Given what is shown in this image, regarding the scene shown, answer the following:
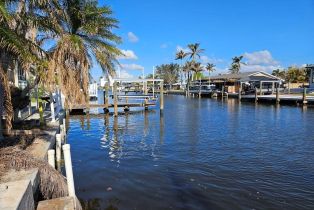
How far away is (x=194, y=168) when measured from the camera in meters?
12.9

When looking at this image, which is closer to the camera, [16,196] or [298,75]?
[16,196]

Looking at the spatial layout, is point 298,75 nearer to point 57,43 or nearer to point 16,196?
point 57,43

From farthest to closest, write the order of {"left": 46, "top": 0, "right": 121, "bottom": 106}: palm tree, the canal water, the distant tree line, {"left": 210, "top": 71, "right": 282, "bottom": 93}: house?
the distant tree line, {"left": 210, "top": 71, "right": 282, "bottom": 93}: house, {"left": 46, "top": 0, "right": 121, "bottom": 106}: palm tree, the canal water

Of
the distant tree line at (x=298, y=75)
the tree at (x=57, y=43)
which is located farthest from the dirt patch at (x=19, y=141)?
the distant tree line at (x=298, y=75)

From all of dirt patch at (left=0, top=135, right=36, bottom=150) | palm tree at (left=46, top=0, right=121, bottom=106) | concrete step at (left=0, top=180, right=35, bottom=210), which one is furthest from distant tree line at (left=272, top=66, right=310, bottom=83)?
concrete step at (left=0, top=180, right=35, bottom=210)

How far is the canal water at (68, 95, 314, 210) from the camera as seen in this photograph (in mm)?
9633

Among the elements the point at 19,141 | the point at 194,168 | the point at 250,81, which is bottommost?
the point at 194,168

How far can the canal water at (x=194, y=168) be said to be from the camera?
31.6ft

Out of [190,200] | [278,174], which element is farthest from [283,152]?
[190,200]

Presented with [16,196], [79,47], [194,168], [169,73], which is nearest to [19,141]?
[79,47]

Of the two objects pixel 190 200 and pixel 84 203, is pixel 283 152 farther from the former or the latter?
pixel 84 203

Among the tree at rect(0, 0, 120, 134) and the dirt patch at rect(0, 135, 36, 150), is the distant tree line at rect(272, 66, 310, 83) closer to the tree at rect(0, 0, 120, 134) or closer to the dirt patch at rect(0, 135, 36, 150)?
the tree at rect(0, 0, 120, 134)

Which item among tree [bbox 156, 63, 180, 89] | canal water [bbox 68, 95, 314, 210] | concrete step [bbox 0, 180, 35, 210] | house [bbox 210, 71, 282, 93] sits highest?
tree [bbox 156, 63, 180, 89]

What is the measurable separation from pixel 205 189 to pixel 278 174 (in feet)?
10.5
